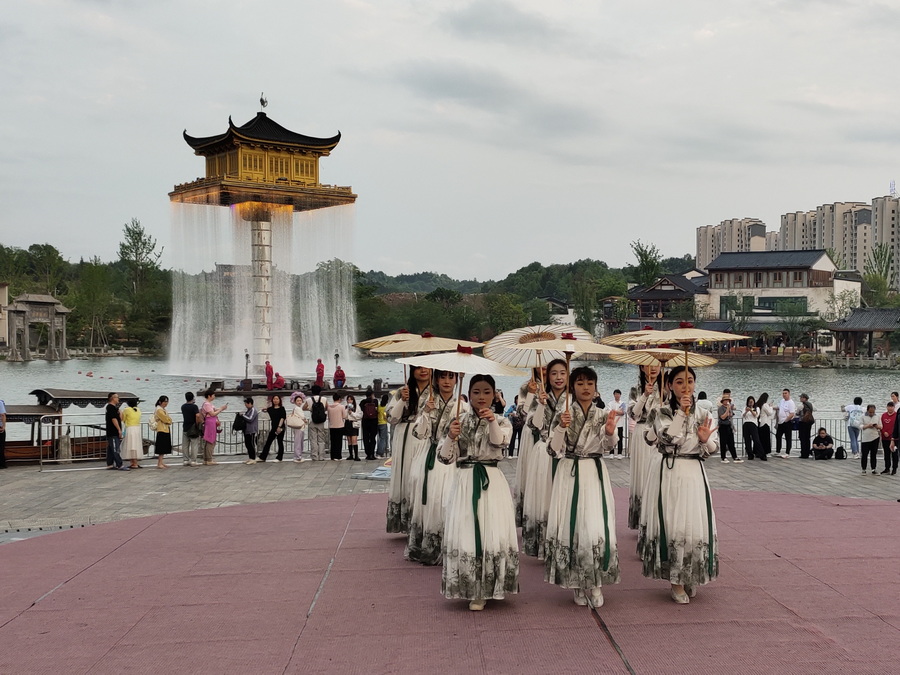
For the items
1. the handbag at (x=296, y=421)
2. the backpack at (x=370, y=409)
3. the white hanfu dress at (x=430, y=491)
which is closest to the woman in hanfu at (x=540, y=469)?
the white hanfu dress at (x=430, y=491)

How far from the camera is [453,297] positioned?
75688mm

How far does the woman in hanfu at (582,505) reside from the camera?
6.39 m

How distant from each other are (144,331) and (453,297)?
26.6 meters

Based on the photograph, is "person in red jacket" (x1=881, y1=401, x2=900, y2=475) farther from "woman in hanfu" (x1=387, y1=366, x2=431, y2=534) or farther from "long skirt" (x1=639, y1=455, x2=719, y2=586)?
"woman in hanfu" (x1=387, y1=366, x2=431, y2=534)

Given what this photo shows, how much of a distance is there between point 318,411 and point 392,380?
3377 centimetres

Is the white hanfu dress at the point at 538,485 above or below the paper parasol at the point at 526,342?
below

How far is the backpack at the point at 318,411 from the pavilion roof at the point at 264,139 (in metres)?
27.4

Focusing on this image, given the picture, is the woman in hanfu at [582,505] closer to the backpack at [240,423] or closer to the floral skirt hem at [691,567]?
the floral skirt hem at [691,567]

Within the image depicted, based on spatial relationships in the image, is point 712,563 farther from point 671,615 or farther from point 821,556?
point 821,556

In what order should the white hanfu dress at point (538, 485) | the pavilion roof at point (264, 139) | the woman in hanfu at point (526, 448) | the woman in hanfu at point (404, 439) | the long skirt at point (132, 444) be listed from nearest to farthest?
the white hanfu dress at point (538, 485)
the woman in hanfu at point (526, 448)
the woman in hanfu at point (404, 439)
the long skirt at point (132, 444)
the pavilion roof at point (264, 139)

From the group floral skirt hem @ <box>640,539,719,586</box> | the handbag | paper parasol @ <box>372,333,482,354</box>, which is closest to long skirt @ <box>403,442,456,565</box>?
paper parasol @ <box>372,333,482,354</box>

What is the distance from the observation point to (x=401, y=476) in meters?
8.60

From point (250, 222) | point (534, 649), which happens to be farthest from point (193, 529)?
point (250, 222)

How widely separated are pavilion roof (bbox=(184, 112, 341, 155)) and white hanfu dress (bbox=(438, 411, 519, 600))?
37302 millimetres
